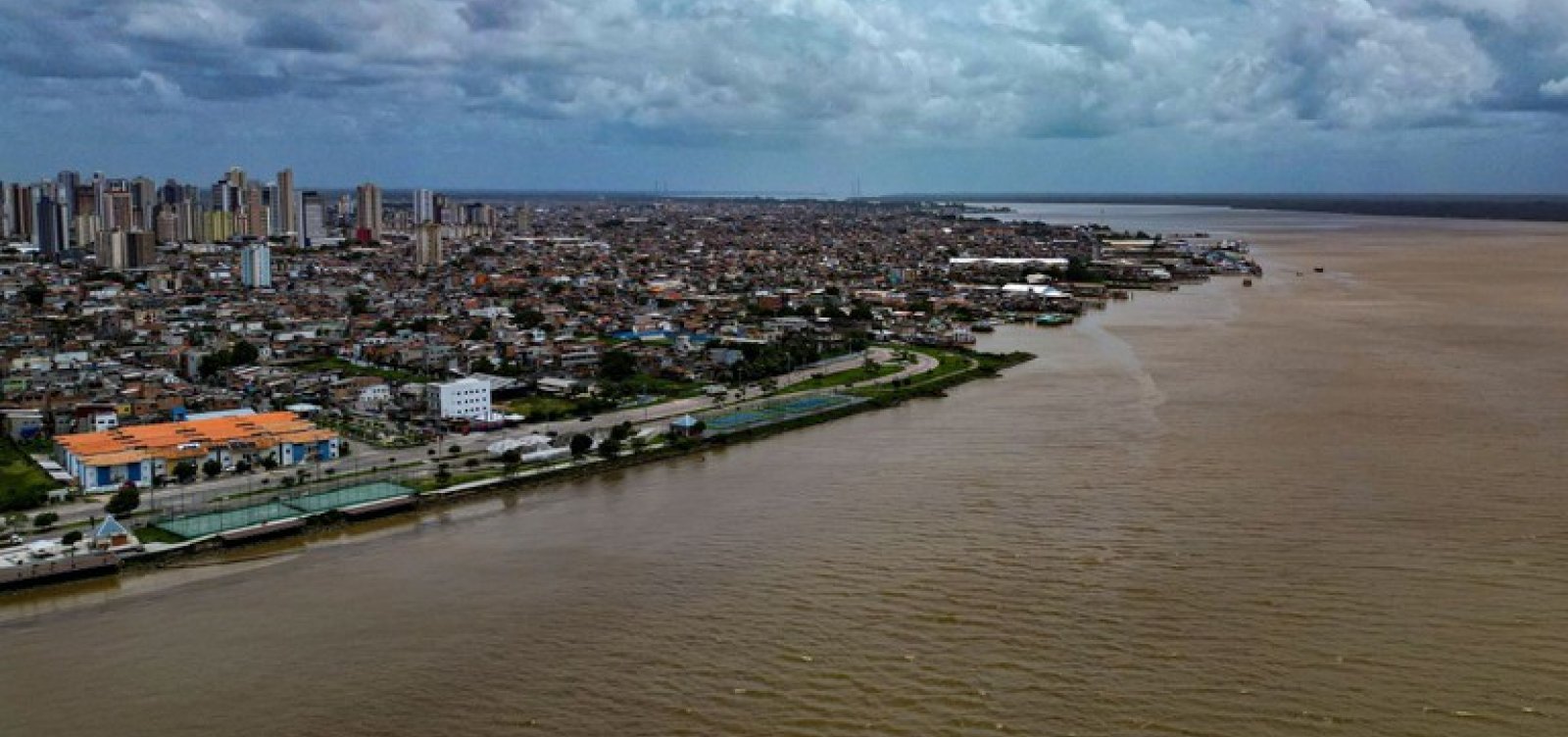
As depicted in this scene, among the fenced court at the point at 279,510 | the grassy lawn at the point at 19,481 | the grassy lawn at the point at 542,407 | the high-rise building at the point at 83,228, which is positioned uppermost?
the high-rise building at the point at 83,228

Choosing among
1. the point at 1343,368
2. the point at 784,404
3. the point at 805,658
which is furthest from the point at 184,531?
the point at 1343,368

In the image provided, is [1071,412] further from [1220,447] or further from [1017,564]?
[1017,564]

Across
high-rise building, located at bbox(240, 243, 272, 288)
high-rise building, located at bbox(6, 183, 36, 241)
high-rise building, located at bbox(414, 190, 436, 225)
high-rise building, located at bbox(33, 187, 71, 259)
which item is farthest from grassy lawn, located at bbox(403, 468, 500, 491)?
high-rise building, located at bbox(414, 190, 436, 225)

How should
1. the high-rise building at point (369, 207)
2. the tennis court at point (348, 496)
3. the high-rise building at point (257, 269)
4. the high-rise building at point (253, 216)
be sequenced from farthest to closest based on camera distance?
the high-rise building at point (369, 207), the high-rise building at point (253, 216), the high-rise building at point (257, 269), the tennis court at point (348, 496)

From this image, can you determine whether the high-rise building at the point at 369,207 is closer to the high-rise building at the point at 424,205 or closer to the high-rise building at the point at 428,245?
the high-rise building at the point at 424,205

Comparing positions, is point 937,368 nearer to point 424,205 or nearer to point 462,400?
point 462,400

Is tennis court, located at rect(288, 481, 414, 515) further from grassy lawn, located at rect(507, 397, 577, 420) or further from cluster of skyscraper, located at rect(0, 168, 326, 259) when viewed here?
cluster of skyscraper, located at rect(0, 168, 326, 259)

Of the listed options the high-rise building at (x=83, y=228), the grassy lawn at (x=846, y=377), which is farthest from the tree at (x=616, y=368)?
the high-rise building at (x=83, y=228)
